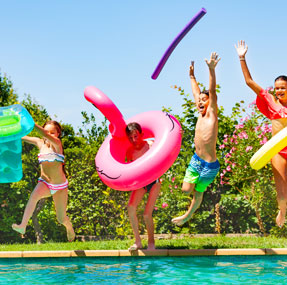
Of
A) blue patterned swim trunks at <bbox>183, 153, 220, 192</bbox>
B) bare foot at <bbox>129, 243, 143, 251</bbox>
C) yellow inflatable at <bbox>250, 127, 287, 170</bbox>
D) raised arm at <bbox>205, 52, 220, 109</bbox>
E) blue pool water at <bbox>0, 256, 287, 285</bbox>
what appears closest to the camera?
blue pool water at <bbox>0, 256, 287, 285</bbox>

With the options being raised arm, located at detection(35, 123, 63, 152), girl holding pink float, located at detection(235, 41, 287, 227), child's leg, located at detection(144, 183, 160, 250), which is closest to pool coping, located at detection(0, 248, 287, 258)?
child's leg, located at detection(144, 183, 160, 250)

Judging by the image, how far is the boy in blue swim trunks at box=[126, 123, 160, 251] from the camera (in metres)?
7.29

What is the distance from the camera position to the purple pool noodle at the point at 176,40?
6.84 metres

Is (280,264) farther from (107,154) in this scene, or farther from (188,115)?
(188,115)

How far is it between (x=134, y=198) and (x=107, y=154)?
828 mm

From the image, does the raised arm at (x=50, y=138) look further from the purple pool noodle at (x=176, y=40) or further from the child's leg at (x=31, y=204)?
the purple pool noodle at (x=176, y=40)

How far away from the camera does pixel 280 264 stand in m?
6.41

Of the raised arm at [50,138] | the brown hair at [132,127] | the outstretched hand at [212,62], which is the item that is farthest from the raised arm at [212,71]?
the raised arm at [50,138]

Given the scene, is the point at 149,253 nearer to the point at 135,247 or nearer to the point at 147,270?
the point at 135,247

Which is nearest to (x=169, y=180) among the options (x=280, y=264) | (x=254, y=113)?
(x=254, y=113)

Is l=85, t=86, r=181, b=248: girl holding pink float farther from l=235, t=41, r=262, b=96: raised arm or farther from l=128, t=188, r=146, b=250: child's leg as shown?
l=235, t=41, r=262, b=96: raised arm

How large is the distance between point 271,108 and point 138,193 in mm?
2405

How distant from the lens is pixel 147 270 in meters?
6.16

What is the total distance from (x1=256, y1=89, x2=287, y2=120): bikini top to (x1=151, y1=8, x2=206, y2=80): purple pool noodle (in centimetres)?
141
